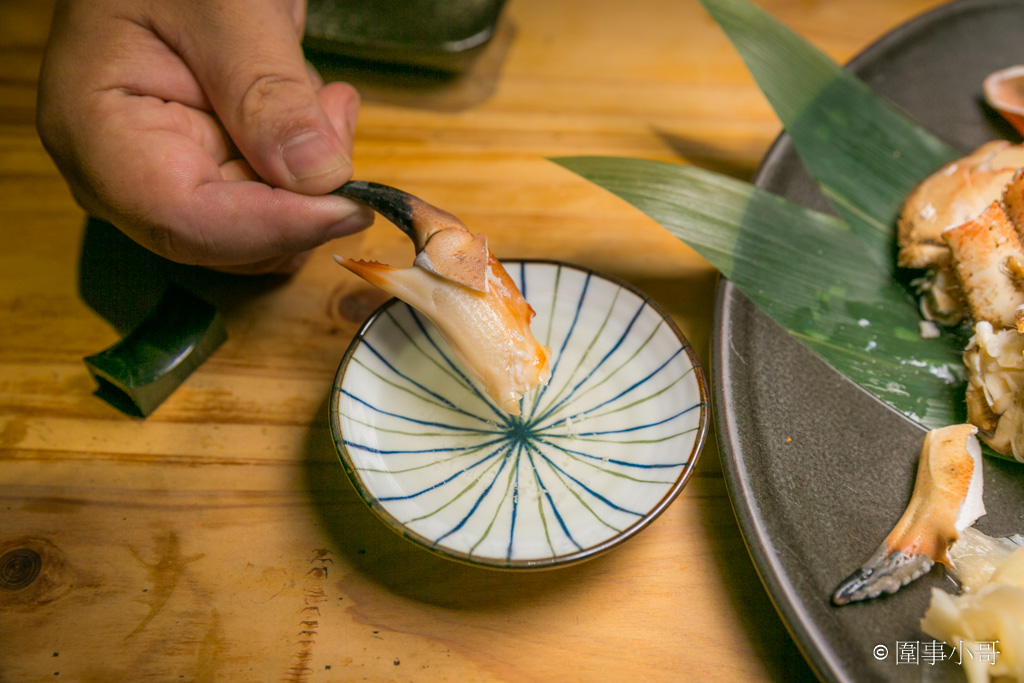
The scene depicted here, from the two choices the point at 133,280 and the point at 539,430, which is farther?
the point at 133,280

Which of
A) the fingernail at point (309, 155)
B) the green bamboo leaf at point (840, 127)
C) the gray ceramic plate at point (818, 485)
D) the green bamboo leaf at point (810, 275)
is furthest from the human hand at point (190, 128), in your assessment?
the green bamboo leaf at point (840, 127)

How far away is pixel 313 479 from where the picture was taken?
110 centimetres

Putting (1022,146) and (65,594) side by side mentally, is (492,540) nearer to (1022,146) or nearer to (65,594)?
(65,594)

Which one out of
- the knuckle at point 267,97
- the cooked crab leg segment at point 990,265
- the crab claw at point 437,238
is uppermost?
the cooked crab leg segment at point 990,265

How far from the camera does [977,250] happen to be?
110cm

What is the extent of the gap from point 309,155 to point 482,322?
0.39 meters

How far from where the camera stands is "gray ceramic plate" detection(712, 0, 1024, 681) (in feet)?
2.81

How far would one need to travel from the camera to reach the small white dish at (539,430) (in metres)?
0.92

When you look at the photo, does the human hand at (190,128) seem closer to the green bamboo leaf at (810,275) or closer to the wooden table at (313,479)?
the wooden table at (313,479)

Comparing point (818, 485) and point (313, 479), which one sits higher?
point (818, 485)

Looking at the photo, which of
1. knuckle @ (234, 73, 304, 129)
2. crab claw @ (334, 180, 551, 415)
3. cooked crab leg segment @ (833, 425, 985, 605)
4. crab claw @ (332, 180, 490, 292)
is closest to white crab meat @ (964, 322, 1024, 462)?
cooked crab leg segment @ (833, 425, 985, 605)

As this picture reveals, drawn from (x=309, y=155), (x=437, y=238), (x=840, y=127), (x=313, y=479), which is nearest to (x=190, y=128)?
(x=309, y=155)

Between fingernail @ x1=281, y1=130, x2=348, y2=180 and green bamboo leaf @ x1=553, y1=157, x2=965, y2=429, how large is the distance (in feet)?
1.41

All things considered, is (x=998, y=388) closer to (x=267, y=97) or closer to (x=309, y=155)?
(x=309, y=155)
